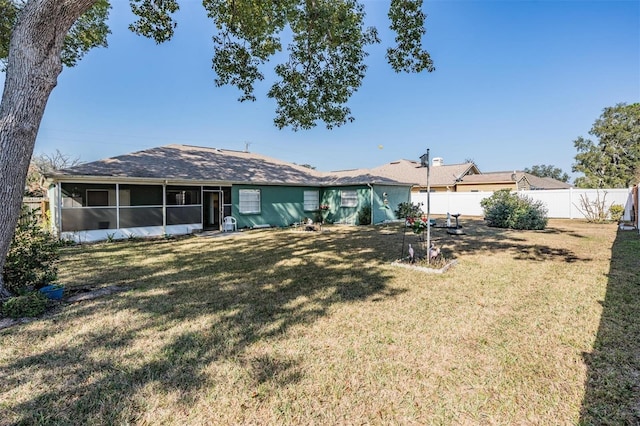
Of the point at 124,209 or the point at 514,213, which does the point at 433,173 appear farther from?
the point at 124,209


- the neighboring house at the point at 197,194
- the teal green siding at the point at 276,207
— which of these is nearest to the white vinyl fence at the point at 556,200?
the neighboring house at the point at 197,194

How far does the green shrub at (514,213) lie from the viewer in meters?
13.8

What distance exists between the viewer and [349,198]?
17.4 metres

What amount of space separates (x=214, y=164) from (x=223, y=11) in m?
7.88

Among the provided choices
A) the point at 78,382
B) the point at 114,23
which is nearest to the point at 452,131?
the point at 114,23

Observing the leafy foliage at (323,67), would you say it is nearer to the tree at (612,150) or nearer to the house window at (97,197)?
the house window at (97,197)

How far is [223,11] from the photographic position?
893 cm

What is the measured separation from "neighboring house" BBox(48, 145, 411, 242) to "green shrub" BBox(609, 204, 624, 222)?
34.4ft

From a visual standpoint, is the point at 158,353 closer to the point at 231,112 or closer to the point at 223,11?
the point at 223,11

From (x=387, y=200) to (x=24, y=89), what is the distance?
52.3 feet

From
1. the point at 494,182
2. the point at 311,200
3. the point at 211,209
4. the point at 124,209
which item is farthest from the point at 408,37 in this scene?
the point at 494,182

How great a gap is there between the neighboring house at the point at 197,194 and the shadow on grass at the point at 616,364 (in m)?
12.1

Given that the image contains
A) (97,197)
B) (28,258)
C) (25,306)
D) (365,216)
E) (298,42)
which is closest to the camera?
(25,306)

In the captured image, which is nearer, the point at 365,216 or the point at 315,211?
the point at 365,216
